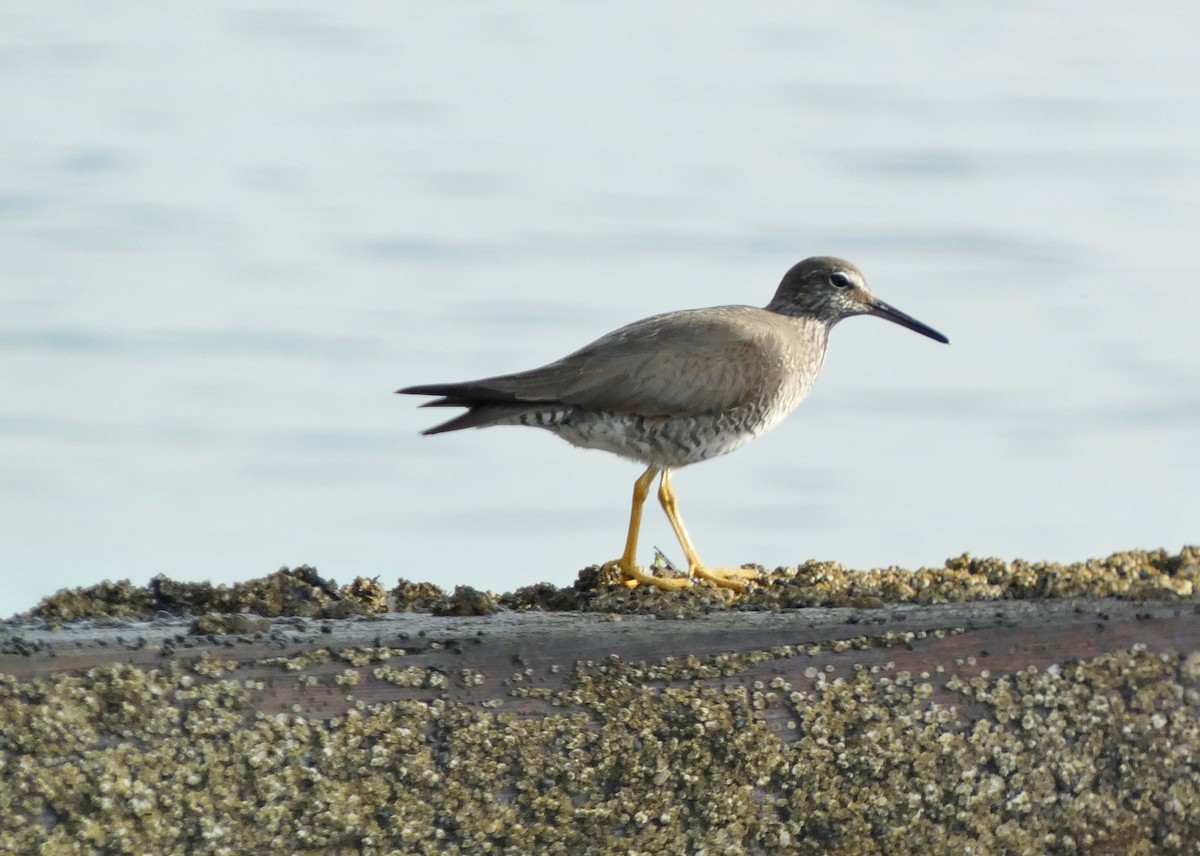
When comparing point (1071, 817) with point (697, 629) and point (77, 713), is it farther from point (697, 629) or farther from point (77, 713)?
point (77, 713)

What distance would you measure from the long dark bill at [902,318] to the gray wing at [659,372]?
1433mm

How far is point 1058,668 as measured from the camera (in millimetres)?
3691

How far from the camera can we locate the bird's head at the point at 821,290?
779 cm

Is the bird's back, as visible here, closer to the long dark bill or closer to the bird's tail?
the bird's tail

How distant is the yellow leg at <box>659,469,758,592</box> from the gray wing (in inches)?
16.2

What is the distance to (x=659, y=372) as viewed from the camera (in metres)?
6.38

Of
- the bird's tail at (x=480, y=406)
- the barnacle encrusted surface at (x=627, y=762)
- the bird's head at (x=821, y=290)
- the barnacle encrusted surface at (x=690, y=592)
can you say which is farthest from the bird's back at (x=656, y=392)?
the barnacle encrusted surface at (x=627, y=762)

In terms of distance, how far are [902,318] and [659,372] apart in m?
2.17

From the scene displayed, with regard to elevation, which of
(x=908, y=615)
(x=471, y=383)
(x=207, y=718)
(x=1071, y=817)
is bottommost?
(x=1071, y=817)

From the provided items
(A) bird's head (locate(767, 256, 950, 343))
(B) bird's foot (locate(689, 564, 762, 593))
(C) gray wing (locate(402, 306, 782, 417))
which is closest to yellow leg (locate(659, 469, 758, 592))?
(B) bird's foot (locate(689, 564, 762, 593))

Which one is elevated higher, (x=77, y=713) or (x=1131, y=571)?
(x=1131, y=571)

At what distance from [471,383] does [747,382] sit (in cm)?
131

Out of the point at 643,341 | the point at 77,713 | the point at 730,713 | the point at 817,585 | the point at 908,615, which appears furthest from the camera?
the point at 643,341

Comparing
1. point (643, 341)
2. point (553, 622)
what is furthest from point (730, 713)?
point (643, 341)
